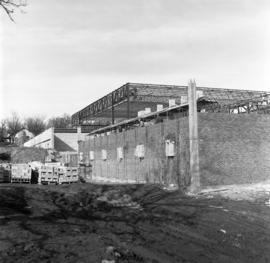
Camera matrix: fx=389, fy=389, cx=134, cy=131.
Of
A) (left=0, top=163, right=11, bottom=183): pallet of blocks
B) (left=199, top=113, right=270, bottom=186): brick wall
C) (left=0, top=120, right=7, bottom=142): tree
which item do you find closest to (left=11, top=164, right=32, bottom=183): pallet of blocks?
(left=0, top=163, right=11, bottom=183): pallet of blocks

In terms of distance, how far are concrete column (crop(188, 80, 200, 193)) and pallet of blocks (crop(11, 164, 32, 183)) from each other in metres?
15.0

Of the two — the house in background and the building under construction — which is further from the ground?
the house in background

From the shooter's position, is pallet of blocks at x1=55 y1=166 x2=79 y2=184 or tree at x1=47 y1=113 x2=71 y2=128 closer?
pallet of blocks at x1=55 y1=166 x2=79 y2=184

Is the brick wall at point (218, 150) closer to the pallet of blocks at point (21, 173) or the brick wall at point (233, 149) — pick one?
the brick wall at point (233, 149)

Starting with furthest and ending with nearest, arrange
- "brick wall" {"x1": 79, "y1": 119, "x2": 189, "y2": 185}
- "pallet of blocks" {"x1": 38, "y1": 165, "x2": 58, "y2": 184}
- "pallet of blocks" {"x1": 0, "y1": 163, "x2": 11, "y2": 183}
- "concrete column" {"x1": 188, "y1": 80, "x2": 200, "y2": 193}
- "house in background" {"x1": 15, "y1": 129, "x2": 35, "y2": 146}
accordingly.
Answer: "house in background" {"x1": 15, "y1": 129, "x2": 35, "y2": 146} < "pallet of blocks" {"x1": 0, "y1": 163, "x2": 11, "y2": 183} < "pallet of blocks" {"x1": 38, "y1": 165, "x2": 58, "y2": 184} < "brick wall" {"x1": 79, "y1": 119, "x2": 189, "y2": 185} < "concrete column" {"x1": 188, "y1": 80, "x2": 200, "y2": 193}

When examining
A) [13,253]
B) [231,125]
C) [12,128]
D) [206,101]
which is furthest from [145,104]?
[12,128]

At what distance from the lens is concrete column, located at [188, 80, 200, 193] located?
59.2ft

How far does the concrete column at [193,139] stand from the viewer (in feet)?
59.2

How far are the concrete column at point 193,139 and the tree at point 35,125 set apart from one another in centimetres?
9071

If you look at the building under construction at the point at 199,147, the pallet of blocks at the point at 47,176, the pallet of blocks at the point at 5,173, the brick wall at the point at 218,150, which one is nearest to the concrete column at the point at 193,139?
the building under construction at the point at 199,147

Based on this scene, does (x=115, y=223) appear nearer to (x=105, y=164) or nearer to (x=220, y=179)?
(x=220, y=179)

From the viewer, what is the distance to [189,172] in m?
18.6

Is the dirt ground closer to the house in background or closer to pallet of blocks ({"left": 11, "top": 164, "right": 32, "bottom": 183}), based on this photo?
pallet of blocks ({"left": 11, "top": 164, "right": 32, "bottom": 183})

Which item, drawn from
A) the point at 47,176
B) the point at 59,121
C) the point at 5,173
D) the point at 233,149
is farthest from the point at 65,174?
the point at 59,121
